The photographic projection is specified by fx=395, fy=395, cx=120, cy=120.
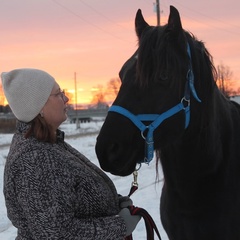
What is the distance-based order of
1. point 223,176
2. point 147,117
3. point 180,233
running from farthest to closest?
point 180,233 → point 223,176 → point 147,117

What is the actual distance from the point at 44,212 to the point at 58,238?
15 cm

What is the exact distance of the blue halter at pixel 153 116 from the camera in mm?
2182

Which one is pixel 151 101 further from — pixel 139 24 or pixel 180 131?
pixel 139 24

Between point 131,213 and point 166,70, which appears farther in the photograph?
point 131,213

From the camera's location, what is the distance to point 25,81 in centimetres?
212

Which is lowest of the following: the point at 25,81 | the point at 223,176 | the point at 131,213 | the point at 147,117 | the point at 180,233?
the point at 180,233

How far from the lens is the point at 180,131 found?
2342mm

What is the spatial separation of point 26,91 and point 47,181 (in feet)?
1.67

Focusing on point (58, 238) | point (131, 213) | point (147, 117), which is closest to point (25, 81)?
point (147, 117)

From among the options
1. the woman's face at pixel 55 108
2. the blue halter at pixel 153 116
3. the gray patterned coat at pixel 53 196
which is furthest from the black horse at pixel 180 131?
the woman's face at pixel 55 108

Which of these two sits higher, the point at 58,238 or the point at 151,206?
the point at 58,238

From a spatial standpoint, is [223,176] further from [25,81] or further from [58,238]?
[25,81]

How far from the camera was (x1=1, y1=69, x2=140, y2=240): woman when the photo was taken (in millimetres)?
1898

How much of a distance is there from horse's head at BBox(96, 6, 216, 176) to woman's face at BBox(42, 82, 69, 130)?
11.0 inches
